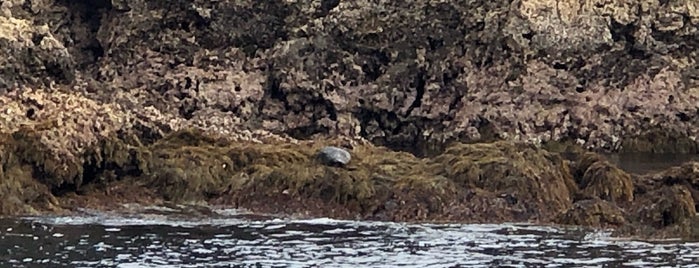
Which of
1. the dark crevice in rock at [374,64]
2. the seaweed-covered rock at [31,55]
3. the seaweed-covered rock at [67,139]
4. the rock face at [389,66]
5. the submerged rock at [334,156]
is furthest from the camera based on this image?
the dark crevice in rock at [374,64]

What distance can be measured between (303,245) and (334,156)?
6463 mm

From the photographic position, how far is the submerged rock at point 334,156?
23.8 metres

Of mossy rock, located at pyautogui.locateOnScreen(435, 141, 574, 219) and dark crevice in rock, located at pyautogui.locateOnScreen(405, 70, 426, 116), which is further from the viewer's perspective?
dark crevice in rock, located at pyautogui.locateOnScreen(405, 70, 426, 116)

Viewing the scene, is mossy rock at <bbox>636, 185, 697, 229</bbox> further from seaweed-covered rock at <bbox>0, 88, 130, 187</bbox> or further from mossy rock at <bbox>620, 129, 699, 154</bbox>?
mossy rock at <bbox>620, 129, 699, 154</bbox>

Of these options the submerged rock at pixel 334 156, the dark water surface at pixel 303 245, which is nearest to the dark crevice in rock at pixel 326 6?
the submerged rock at pixel 334 156

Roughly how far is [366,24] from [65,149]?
68.9 ft

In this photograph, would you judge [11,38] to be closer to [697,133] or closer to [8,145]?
[8,145]

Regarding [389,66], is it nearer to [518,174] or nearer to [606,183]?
[518,174]

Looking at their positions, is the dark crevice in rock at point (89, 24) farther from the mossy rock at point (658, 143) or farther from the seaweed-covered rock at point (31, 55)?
the mossy rock at point (658, 143)

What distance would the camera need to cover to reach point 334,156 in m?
24.0

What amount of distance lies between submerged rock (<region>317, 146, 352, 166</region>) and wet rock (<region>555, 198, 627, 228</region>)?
500 centimetres

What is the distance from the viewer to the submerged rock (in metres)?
23.8

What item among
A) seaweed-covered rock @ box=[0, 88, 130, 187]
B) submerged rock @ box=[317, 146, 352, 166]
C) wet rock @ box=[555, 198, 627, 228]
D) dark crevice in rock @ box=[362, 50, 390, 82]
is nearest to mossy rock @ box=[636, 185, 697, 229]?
wet rock @ box=[555, 198, 627, 228]

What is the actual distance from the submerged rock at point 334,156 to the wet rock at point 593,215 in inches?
197
